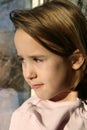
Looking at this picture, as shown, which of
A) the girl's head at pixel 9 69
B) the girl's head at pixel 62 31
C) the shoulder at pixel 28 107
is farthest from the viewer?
the girl's head at pixel 9 69

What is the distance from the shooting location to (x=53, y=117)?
1029 mm

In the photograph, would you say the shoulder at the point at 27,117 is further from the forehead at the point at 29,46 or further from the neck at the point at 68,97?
the forehead at the point at 29,46

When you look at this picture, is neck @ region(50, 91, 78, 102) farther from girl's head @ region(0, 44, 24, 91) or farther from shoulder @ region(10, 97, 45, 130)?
girl's head @ region(0, 44, 24, 91)

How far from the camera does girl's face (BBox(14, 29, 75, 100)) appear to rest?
3.28 feet

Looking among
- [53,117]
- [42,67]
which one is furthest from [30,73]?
[53,117]

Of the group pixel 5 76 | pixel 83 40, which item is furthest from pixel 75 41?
pixel 5 76

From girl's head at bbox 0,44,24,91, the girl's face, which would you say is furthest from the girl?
girl's head at bbox 0,44,24,91

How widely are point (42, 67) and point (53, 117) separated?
147 millimetres

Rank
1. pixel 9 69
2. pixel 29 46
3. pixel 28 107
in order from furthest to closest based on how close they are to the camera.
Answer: pixel 9 69, pixel 28 107, pixel 29 46

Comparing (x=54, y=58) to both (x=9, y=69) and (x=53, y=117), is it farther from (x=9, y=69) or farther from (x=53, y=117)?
(x=9, y=69)

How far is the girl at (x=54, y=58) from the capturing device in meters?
1.00

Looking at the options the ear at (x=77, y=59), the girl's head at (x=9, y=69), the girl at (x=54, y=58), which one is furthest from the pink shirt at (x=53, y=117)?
the girl's head at (x=9, y=69)

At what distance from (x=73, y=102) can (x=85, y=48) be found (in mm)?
159

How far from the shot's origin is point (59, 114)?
103cm
